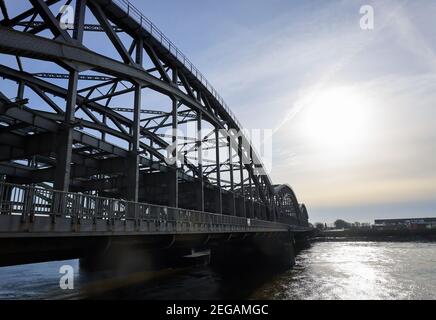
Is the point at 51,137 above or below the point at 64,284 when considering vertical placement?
above

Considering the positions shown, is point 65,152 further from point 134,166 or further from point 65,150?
point 134,166

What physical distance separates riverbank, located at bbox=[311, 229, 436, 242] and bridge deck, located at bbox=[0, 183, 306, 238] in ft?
415

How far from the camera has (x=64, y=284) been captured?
3403 centimetres

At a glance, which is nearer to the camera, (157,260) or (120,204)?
(120,204)

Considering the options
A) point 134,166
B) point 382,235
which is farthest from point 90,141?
A: point 382,235

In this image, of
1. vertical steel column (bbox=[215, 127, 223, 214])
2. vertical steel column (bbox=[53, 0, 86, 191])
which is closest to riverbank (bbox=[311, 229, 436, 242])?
vertical steel column (bbox=[215, 127, 223, 214])

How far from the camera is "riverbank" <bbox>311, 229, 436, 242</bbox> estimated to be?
130000 mm

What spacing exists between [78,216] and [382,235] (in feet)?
507

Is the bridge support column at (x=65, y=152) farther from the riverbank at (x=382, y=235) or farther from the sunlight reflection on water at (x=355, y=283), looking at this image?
the riverbank at (x=382, y=235)

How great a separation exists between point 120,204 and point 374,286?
86.2 ft

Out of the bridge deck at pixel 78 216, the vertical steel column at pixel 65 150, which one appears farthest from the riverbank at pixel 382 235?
the vertical steel column at pixel 65 150
